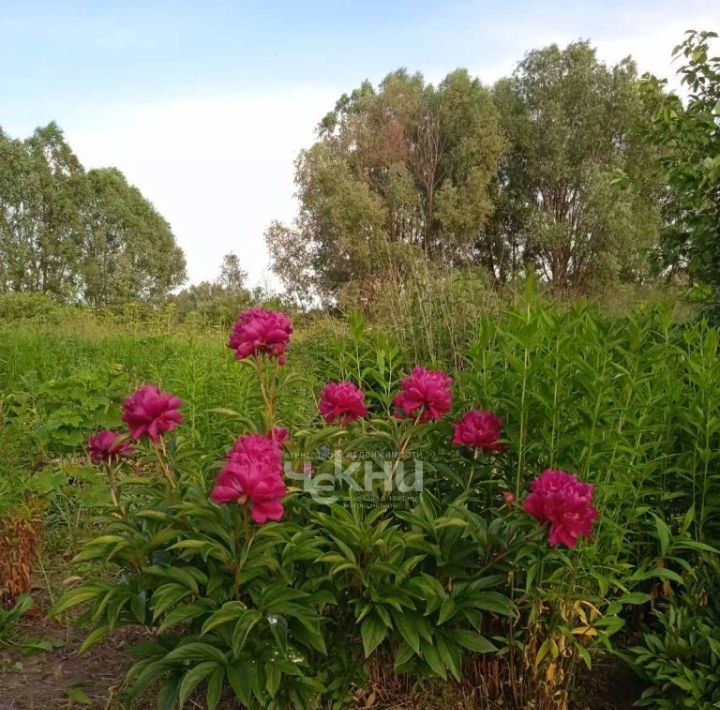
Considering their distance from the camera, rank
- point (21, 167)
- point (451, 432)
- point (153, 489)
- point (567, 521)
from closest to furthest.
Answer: point (567, 521), point (153, 489), point (451, 432), point (21, 167)

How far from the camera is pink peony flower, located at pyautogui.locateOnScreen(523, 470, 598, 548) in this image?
5.52 ft

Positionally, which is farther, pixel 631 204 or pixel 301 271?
pixel 301 271

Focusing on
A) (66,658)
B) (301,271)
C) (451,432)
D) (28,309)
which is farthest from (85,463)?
(301,271)

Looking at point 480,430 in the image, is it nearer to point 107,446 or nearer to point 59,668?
point 107,446

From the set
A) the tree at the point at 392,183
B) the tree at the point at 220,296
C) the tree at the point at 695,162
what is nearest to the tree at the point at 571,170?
the tree at the point at 392,183

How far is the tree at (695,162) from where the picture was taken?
4410mm

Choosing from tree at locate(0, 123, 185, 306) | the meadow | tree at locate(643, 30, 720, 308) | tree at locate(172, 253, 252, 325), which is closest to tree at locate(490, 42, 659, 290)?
tree at locate(172, 253, 252, 325)

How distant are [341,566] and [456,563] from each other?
40 centimetres

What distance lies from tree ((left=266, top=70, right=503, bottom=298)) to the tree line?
0.14 feet

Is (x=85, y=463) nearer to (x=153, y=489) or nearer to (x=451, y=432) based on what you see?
(x=153, y=489)

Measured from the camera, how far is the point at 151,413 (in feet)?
6.24

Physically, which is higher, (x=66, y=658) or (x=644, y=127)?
(x=644, y=127)

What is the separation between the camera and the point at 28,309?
58.1 feet

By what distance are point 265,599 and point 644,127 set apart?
4493 mm
